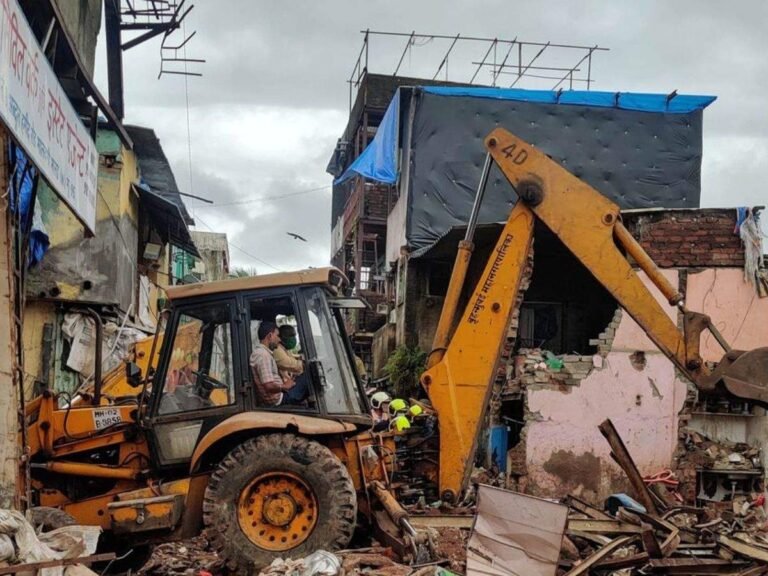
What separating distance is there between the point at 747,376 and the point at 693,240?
6.69 metres

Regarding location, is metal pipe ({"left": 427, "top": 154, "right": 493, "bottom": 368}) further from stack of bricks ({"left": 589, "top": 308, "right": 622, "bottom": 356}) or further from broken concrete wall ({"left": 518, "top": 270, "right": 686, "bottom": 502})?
stack of bricks ({"left": 589, "top": 308, "right": 622, "bottom": 356})

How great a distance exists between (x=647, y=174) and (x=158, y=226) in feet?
36.5

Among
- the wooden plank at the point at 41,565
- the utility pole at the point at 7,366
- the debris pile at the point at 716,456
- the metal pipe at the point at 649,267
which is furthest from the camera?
the debris pile at the point at 716,456

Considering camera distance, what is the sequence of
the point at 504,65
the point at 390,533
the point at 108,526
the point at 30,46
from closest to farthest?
the point at 30,46
the point at 390,533
the point at 108,526
the point at 504,65

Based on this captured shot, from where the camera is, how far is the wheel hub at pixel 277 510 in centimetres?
570

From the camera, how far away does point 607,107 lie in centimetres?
1761

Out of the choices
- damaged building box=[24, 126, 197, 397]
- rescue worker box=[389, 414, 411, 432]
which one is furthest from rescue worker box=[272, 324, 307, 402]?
damaged building box=[24, 126, 197, 397]

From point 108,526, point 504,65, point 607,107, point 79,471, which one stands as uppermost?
point 504,65

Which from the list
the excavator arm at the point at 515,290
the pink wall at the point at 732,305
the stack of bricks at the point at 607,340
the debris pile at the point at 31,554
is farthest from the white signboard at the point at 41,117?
the pink wall at the point at 732,305

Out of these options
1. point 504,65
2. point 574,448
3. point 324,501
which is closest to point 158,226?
point 504,65

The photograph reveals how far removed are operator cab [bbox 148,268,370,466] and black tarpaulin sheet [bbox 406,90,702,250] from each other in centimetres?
1077

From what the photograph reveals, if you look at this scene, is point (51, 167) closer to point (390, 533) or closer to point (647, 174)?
point (390, 533)

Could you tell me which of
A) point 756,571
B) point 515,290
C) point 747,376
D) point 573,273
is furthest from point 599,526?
point 573,273

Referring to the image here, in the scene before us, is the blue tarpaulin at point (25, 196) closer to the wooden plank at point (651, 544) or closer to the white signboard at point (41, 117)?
the white signboard at point (41, 117)
